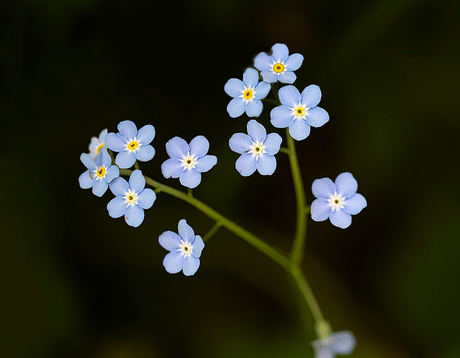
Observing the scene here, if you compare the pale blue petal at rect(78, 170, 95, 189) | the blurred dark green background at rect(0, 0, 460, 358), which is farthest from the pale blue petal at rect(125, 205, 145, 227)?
the blurred dark green background at rect(0, 0, 460, 358)

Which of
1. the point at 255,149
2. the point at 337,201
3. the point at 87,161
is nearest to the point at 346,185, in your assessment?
the point at 337,201

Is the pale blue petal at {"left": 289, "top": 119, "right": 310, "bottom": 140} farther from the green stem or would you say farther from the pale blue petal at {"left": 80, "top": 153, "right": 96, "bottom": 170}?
the pale blue petal at {"left": 80, "top": 153, "right": 96, "bottom": 170}

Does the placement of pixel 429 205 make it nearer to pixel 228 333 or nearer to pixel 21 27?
pixel 228 333

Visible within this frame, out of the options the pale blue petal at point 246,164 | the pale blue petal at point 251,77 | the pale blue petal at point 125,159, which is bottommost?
the pale blue petal at point 125,159

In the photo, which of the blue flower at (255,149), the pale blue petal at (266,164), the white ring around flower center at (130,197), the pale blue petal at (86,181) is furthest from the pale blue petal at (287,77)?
the pale blue petal at (86,181)

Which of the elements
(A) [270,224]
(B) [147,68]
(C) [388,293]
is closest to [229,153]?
(A) [270,224]

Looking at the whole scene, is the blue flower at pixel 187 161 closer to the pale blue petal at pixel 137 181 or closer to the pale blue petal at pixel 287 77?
the pale blue petal at pixel 137 181
